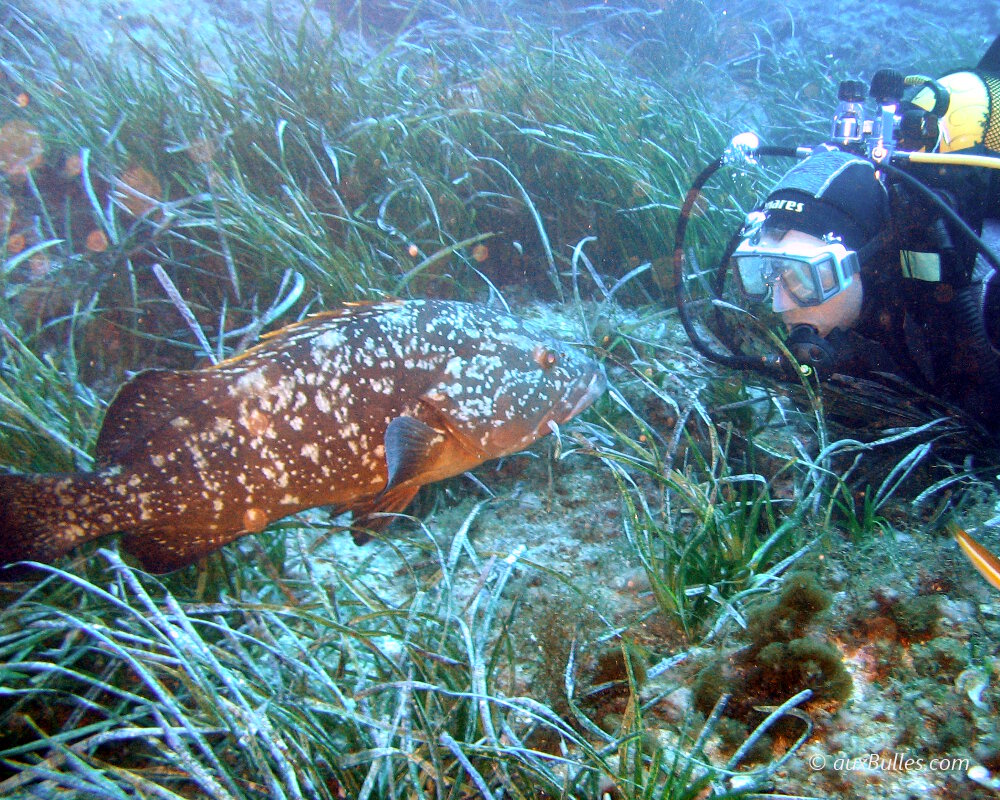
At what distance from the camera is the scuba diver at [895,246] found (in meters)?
2.82

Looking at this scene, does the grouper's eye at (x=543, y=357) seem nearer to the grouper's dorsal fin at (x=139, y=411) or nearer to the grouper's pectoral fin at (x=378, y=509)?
the grouper's pectoral fin at (x=378, y=509)

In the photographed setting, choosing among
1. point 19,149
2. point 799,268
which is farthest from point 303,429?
point 19,149

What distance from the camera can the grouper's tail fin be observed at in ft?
6.79

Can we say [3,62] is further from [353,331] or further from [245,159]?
[353,331]

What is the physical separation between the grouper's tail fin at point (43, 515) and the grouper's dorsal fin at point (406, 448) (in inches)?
45.1

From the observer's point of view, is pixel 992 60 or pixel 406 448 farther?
pixel 992 60

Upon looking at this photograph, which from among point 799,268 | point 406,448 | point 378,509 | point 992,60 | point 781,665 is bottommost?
point 781,665

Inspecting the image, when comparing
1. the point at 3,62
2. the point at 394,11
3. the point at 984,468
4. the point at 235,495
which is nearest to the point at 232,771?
the point at 235,495

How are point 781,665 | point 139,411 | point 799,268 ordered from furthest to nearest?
point 799,268, point 139,411, point 781,665

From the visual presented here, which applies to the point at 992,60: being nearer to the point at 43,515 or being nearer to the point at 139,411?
the point at 139,411

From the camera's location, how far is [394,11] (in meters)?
9.73

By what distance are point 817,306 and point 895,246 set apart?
0.50 metres

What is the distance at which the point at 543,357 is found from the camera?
2.84m

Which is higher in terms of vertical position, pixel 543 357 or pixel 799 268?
pixel 799 268
